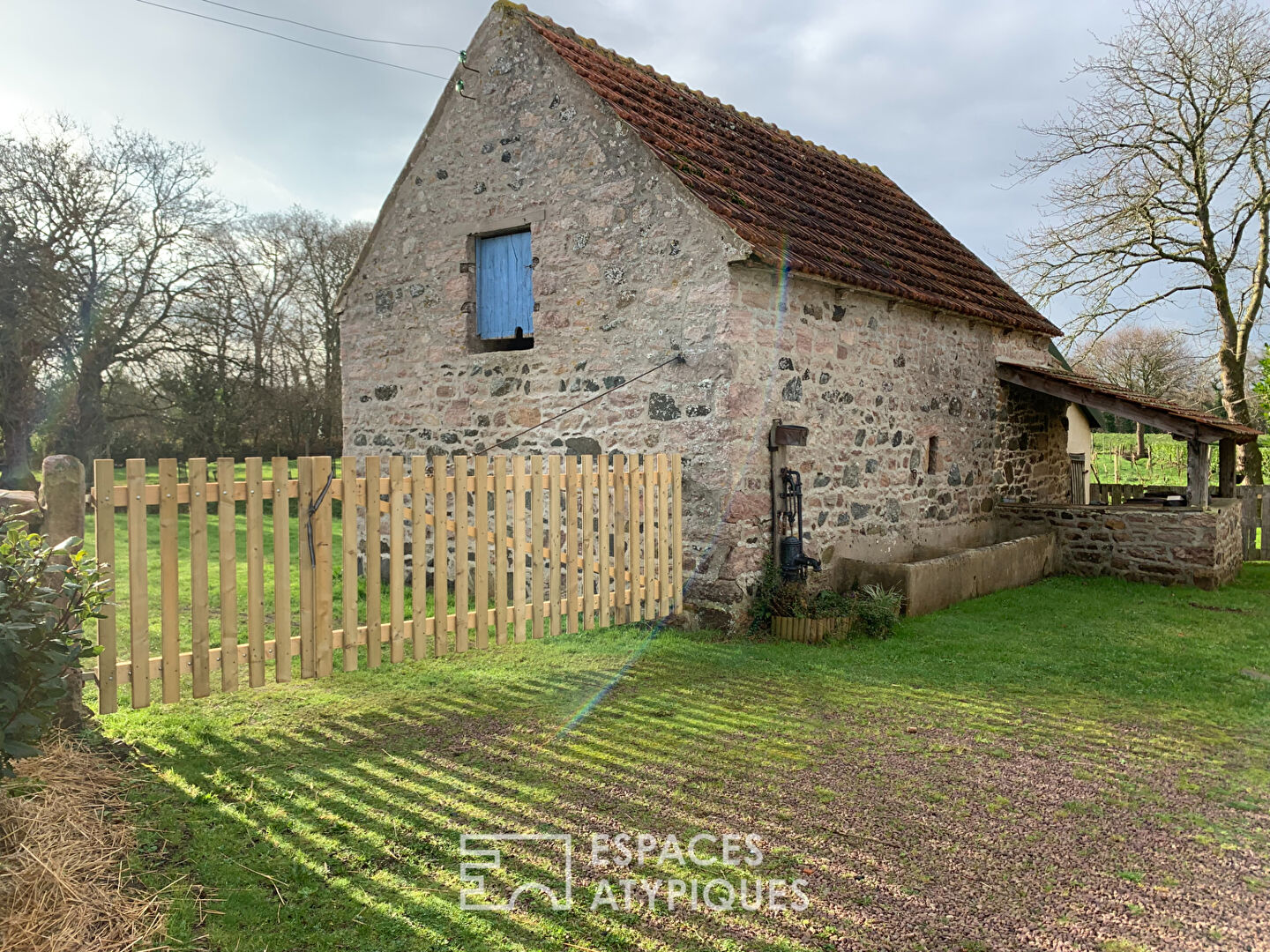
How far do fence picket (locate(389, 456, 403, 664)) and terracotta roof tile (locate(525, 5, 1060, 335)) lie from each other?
11.9 feet

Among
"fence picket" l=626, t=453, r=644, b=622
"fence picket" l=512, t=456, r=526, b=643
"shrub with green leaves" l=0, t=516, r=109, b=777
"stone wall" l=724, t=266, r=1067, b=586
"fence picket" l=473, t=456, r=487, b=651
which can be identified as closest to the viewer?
"shrub with green leaves" l=0, t=516, r=109, b=777

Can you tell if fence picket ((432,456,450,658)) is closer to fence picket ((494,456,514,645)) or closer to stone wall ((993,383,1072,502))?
fence picket ((494,456,514,645))

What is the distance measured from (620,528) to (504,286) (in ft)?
12.3

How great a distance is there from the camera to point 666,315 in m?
7.74

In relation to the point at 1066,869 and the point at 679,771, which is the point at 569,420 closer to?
the point at 679,771

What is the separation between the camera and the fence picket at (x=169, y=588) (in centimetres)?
418

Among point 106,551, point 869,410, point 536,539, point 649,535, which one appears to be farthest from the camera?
point 869,410

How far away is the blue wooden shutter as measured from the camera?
29.3 ft

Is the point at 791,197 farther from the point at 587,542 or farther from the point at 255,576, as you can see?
the point at 255,576

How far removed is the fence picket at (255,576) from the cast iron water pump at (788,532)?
4581 mm

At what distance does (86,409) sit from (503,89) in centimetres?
1442

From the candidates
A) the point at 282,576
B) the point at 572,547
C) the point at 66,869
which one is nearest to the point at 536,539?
the point at 572,547

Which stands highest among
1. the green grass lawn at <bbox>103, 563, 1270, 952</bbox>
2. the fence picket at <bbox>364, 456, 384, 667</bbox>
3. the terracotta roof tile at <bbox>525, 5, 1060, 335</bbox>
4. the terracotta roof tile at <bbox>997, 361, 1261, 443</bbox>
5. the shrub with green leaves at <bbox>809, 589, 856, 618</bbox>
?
the terracotta roof tile at <bbox>525, 5, 1060, 335</bbox>

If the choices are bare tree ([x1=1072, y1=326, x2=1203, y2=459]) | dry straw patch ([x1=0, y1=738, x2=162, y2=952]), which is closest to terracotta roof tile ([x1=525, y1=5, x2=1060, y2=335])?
dry straw patch ([x1=0, y1=738, x2=162, y2=952])
